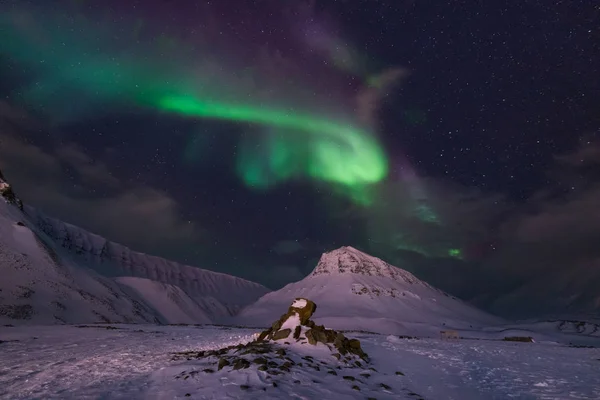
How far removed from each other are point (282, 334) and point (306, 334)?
138 cm

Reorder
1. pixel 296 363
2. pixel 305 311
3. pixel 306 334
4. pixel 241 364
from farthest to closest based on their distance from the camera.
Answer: pixel 305 311 < pixel 306 334 < pixel 296 363 < pixel 241 364

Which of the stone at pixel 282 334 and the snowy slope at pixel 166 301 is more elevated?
the snowy slope at pixel 166 301

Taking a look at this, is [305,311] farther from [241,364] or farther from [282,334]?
[241,364]

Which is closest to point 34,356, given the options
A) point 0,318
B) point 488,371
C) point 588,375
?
point 488,371

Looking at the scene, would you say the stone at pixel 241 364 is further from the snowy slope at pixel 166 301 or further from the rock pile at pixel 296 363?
the snowy slope at pixel 166 301

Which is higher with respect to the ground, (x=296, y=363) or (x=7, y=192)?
(x=7, y=192)

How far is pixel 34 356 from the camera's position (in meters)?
19.3

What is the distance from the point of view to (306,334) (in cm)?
2011

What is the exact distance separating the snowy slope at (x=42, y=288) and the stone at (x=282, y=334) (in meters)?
49.9

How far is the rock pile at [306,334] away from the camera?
1936 cm

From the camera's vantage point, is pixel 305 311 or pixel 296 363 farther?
pixel 305 311

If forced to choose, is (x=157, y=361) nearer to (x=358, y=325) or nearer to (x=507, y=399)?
(x=507, y=399)

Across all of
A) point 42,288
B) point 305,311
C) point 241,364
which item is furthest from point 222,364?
point 42,288

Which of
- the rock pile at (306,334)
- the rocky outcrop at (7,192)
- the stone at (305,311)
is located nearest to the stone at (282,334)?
the rock pile at (306,334)
